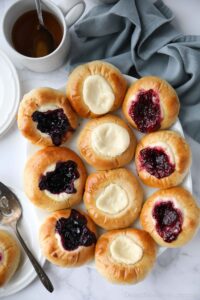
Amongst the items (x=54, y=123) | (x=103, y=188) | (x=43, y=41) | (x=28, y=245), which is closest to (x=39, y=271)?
(x=28, y=245)

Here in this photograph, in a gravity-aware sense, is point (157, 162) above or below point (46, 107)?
below

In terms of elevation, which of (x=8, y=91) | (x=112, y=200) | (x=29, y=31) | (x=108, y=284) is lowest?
(x=108, y=284)

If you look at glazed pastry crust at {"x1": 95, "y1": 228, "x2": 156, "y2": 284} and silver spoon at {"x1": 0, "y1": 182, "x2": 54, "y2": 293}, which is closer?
glazed pastry crust at {"x1": 95, "y1": 228, "x2": 156, "y2": 284}

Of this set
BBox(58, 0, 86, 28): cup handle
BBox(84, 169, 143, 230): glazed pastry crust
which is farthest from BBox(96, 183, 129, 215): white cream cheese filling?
BBox(58, 0, 86, 28): cup handle

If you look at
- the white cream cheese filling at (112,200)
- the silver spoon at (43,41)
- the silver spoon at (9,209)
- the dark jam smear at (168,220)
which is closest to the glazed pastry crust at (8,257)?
the silver spoon at (9,209)

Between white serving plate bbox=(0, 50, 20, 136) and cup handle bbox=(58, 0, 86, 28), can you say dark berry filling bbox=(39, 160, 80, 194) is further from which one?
cup handle bbox=(58, 0, 86, 28)

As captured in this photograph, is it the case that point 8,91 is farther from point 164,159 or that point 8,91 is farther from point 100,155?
point 164,159

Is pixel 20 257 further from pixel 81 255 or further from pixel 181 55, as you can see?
pixel 181 55
